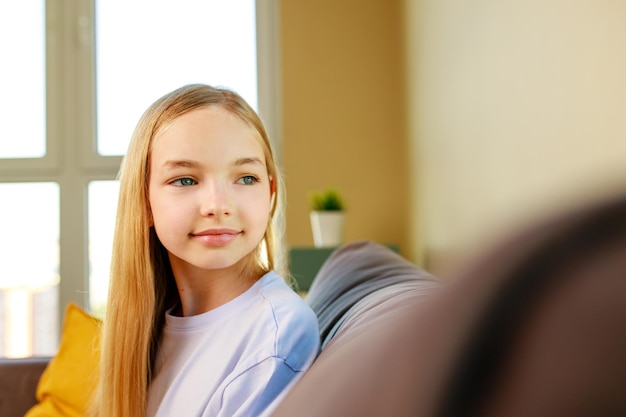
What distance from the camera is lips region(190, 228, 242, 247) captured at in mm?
975

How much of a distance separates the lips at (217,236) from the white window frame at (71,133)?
3649 millimetres

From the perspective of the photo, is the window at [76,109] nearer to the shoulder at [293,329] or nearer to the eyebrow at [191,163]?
the eyebrow at [191,163]

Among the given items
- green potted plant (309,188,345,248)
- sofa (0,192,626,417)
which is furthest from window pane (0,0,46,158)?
sofa (0,192,626,417)

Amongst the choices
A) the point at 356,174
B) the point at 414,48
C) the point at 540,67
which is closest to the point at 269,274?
the point at 540,67

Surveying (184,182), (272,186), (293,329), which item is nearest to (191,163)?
(184,182)

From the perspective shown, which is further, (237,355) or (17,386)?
(17,386)

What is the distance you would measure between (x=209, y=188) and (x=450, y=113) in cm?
225

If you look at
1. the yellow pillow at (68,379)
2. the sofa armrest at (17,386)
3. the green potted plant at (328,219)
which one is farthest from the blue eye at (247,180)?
the green potted plant at (328,219)

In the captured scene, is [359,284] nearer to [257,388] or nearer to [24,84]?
[257,388]

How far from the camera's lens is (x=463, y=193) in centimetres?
285

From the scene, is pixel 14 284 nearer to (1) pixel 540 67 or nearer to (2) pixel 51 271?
(2) pixel 51 271

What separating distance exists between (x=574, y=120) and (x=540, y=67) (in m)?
0.26

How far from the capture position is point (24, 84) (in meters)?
4.68

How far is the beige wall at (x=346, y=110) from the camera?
14.7 ft
